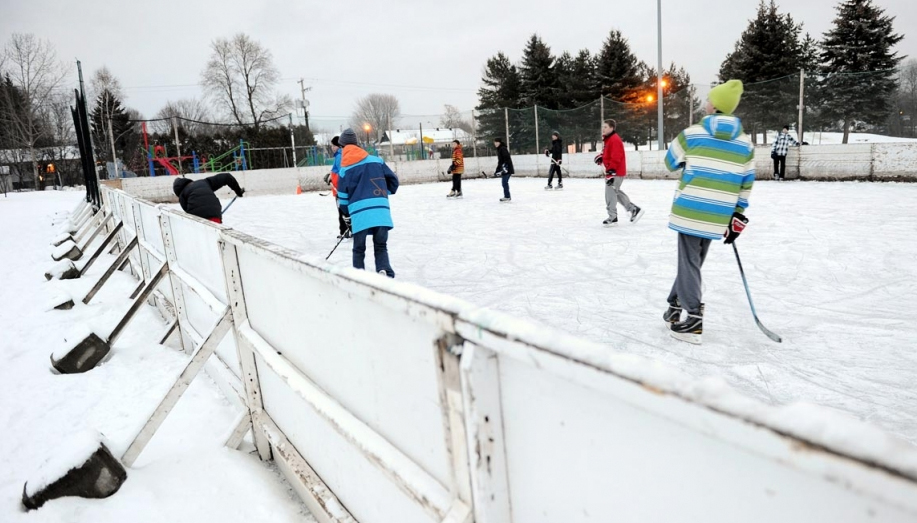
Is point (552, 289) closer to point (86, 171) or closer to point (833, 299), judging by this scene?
point (833, 299)

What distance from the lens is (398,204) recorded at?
13969 mm

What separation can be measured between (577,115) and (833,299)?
63.0 feet

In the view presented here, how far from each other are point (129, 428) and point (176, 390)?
676 millimetres

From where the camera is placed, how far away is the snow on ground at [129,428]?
2473 mm

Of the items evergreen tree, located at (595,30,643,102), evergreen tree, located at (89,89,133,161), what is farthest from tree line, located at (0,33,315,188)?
evergreen tree, located at (595,30,643,102)

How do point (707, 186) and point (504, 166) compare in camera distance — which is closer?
point (707, 186)

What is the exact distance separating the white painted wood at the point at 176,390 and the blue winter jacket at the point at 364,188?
2.44m

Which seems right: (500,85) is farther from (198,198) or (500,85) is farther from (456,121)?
(198,198)

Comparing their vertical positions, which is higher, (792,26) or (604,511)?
(792,26)

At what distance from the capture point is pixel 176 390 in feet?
9.53

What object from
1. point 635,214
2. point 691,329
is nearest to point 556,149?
point 635,214

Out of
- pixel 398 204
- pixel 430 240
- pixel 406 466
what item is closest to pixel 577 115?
pixel 398 204

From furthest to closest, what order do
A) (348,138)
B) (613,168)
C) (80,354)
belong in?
(613,168), (348,138), (80,354)

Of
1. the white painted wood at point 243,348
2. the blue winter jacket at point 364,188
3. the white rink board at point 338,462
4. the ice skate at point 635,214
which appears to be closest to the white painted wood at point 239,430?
the white painted wood at point 243,348
